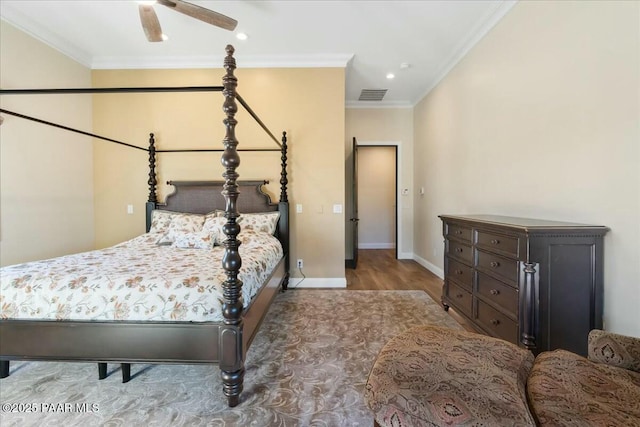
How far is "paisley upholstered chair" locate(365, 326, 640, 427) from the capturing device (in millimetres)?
847

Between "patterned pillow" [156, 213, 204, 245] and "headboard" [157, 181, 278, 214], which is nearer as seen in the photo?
"patterned pillow" [156, 213, 204, 245]

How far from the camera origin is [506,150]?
264 centimetres

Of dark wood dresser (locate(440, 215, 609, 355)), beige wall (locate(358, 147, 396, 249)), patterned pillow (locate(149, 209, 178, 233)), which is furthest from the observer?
beige wall (locate(358, 147, 396, 249))

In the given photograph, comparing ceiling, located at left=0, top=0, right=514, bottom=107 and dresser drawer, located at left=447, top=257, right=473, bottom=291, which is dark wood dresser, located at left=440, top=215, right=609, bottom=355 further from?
ceiling, located at left=0, top=0, right=514, bottom=107

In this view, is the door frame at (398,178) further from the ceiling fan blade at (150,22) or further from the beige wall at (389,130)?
the ceiling fan blade at (150,22)

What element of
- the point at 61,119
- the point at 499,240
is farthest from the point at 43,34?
the point at 499,240

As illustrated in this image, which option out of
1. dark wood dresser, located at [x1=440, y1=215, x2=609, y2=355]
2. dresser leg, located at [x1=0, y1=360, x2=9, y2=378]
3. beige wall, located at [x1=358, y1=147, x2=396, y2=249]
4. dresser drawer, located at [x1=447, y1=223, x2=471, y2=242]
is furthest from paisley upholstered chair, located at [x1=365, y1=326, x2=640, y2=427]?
beige wall, located at [x1=358, y1=147, x2=396, y2=249]

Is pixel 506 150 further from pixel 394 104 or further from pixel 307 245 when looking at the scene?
pixel 394 104

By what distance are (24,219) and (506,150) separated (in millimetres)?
5145

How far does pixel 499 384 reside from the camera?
37.2 inches

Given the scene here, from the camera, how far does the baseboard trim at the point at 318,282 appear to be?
12.5 ft

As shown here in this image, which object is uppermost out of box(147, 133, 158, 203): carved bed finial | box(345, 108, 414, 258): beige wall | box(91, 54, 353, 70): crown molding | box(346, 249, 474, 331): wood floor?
box(91, 54, 353, 70): crown molding

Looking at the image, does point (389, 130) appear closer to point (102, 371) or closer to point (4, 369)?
point (102, 371)

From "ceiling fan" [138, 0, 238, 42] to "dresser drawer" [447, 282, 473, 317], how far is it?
10.6 ft
